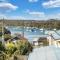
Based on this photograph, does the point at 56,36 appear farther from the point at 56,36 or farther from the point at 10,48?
the point at 10,48

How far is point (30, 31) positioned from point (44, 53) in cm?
42

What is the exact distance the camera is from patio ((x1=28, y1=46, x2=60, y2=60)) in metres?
2.45

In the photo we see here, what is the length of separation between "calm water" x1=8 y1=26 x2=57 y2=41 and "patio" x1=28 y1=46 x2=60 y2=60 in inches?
8.5

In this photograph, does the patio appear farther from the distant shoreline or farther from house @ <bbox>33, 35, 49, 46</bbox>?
the distant shoreline

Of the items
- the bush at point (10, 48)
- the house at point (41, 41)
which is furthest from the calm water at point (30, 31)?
the bush at point (10, 48)

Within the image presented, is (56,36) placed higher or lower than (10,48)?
higher

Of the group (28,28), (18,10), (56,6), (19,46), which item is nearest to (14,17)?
(18,10)

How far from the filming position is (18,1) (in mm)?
2414

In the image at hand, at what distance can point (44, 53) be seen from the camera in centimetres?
248

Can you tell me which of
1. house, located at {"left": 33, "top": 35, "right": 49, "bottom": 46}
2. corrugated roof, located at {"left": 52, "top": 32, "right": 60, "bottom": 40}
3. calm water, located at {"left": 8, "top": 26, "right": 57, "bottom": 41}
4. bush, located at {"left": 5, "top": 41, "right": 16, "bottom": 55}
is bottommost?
bush, located at {"left": 5, "top": 41, "right": 16, "bottom": 55}

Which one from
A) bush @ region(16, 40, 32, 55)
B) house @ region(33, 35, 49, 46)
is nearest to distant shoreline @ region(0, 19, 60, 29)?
house @ region(33, 35, 49, 46)

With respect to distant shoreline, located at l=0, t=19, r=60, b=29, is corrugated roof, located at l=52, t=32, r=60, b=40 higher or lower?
lower

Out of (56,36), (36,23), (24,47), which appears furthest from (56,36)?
(24,47)

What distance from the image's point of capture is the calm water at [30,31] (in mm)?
2436
